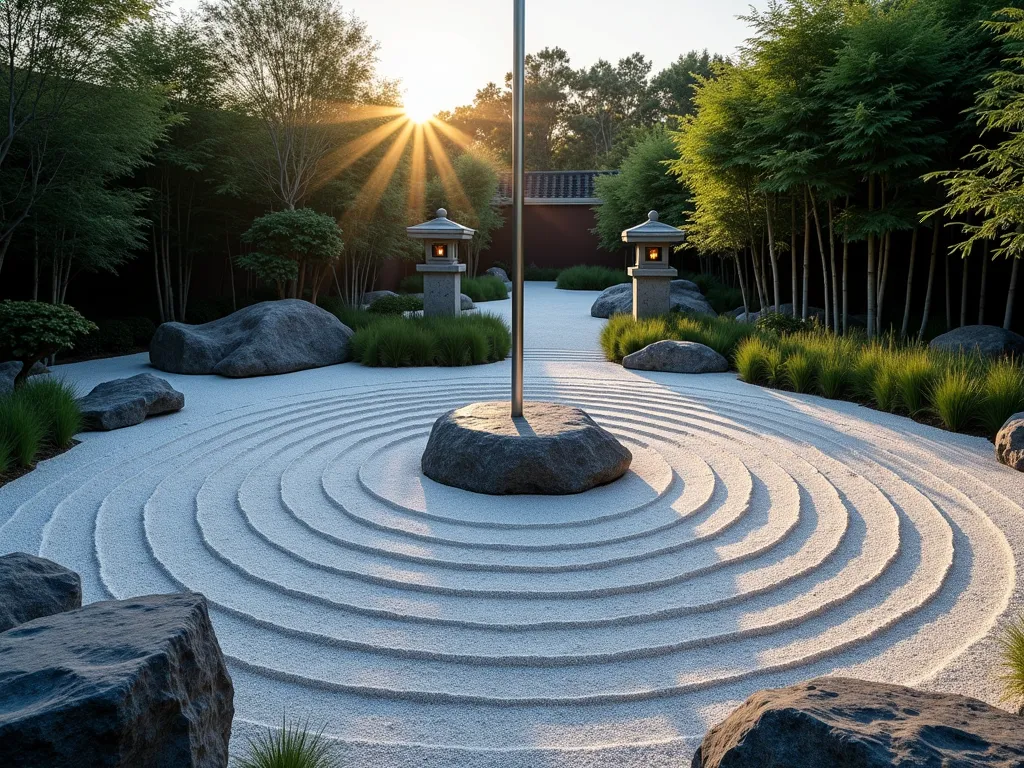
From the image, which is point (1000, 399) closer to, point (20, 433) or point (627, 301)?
point (20, 433)

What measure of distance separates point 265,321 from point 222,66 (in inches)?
247

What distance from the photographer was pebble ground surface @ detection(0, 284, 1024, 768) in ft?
9.75

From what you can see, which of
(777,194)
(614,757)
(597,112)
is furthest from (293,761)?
(597,112)

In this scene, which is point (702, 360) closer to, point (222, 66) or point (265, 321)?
point (265, 321)

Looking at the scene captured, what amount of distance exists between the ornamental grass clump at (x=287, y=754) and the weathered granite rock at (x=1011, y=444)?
17.8 ft

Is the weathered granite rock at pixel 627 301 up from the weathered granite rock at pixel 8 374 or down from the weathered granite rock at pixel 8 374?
up

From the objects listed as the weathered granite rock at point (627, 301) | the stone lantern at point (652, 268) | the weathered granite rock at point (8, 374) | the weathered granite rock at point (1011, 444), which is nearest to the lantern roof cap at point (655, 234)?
the stone lantern at point (652, 268)

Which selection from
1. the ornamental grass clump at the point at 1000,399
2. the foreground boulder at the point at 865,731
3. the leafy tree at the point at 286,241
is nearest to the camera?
the foreground boulder at the point at 865,731

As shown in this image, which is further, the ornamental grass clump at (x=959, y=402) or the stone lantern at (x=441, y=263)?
the stone lantern at (x=441, y=263)

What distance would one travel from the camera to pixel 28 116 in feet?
28.7

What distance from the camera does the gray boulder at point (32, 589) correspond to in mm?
2523

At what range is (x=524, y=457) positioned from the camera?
5266mm

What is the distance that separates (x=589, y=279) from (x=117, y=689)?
899 inches

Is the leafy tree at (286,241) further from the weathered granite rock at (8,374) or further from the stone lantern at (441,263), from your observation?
the weathered granite rock at (8,374)
